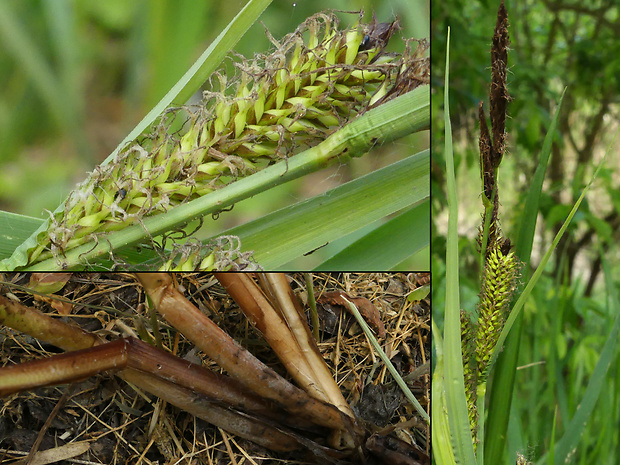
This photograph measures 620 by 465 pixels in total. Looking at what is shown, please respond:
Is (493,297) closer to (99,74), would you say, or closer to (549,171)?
(99,74)

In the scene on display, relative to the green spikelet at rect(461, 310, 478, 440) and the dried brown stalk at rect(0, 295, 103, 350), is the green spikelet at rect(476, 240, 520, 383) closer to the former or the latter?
the green spikelet at rect(461, 310, 478, 440)

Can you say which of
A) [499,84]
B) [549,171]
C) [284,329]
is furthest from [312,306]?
[549,171]

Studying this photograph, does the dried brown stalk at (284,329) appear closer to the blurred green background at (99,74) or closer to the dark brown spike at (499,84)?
the blurred green background at (99,74)

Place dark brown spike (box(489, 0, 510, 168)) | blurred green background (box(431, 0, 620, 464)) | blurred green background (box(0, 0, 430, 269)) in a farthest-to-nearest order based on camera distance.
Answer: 1. blurred green background (box(431, 0, 620, 464))
2. blurred green background (box(0, 0, 430, 269))
3. dark brown spike (box(489, 0, 510, 168))

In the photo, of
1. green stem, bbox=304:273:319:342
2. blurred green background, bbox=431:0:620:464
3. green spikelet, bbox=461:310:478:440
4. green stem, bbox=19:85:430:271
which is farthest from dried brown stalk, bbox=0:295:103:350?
blurred green background, bbox=431:0:620:464

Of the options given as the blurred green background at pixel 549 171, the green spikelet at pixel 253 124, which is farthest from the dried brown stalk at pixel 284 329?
the blurred green background at pixel 549 171

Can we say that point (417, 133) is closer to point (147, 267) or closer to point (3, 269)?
point (147, 267)
